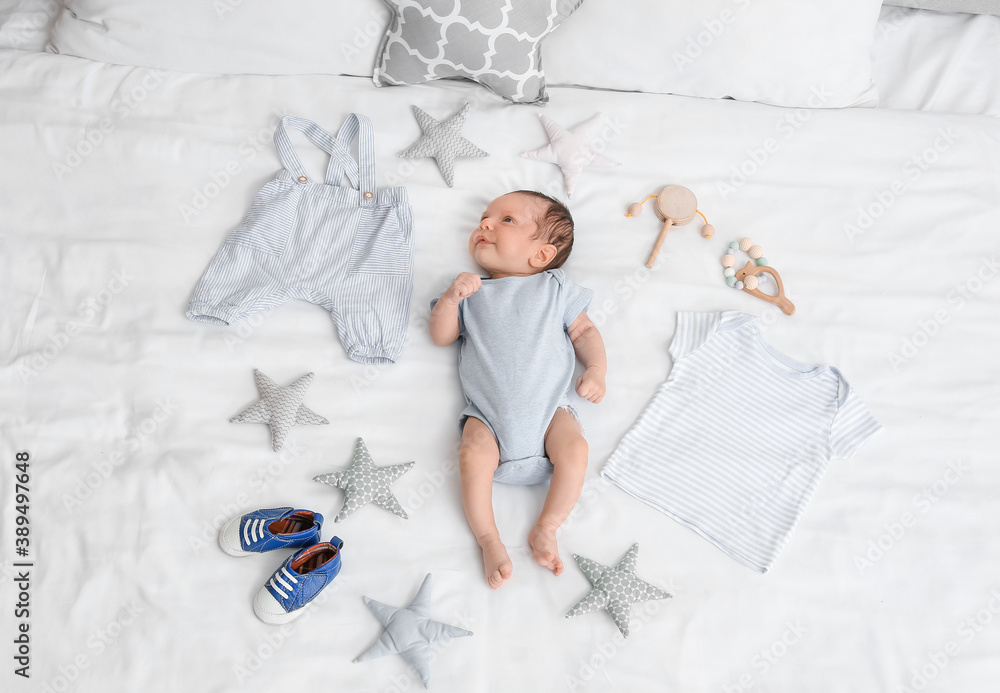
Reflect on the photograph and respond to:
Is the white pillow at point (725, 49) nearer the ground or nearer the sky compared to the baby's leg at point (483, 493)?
nearer the sky

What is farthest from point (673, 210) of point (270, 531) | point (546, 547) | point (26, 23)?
point (26, 23)

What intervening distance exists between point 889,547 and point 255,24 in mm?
1880

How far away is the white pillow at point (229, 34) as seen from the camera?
5.97ft

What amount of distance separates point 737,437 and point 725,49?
1024mm

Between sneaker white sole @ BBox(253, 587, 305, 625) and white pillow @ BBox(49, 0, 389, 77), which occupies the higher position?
white pillow @ BBox(49, 0, 389, 77)

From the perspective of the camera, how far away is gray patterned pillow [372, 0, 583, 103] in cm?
174

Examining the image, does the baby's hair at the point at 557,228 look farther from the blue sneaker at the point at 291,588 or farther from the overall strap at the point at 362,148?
the blue sneaker at the point at 291,588

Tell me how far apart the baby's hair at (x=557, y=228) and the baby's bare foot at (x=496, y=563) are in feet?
2.13

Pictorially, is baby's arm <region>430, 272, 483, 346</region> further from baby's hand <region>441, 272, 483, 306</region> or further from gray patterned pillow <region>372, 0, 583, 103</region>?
gray patterned pillow <region>372, 0, 583, 103</region>

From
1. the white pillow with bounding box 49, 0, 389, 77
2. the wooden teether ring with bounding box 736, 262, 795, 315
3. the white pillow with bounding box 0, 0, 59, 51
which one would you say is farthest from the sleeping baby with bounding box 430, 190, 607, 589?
the white pillow with bounding box 0, 0, 59, 51

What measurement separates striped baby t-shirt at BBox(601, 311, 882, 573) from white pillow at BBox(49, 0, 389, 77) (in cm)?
111

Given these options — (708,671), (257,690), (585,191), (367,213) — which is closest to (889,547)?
(708,671)

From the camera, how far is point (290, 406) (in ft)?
4.75

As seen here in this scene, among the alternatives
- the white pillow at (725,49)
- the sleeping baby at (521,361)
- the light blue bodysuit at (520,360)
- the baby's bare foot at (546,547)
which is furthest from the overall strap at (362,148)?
the baby's bare foot at (546,547)
